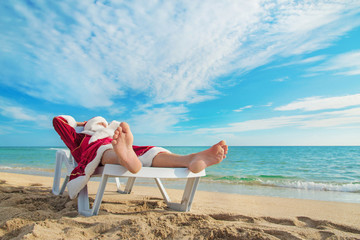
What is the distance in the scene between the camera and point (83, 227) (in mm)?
1763

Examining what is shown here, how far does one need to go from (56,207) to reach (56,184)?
1.05 meters

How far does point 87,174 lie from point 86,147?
56cm

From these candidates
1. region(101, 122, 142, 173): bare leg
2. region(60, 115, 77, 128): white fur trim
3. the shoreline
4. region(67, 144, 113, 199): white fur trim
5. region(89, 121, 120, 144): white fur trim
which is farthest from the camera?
the shoreline

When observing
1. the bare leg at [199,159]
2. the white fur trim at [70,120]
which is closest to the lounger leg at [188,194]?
the bare leg at [199,159]

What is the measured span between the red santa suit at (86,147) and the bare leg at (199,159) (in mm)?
143

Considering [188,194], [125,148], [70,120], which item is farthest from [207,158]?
[70,120]

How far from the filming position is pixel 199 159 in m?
2.02

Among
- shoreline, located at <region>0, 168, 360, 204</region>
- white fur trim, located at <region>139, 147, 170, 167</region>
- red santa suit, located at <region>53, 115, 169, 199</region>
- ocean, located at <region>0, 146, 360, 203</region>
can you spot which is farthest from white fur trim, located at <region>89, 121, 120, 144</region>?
ocean, located at <region>0, 146, 360, 203</region>

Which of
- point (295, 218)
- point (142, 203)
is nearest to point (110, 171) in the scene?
point (142, 203)

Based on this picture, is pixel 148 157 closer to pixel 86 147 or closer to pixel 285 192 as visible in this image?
pixel 86 147

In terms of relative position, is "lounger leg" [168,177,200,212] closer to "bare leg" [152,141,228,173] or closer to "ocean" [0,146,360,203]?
"bare leg" [152,141,228,173]

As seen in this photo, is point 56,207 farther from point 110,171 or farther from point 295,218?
point 295,218

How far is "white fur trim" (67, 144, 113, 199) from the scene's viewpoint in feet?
6.93

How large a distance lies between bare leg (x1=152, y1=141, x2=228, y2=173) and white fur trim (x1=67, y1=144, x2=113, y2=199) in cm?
50
